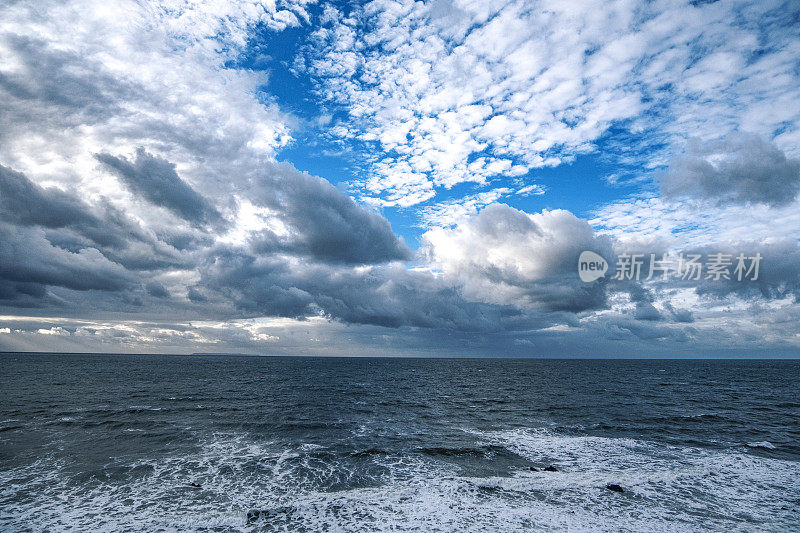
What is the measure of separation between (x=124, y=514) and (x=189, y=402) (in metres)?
37.9

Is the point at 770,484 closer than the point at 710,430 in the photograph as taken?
Yes

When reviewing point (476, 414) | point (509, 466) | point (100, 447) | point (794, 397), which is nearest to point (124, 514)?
point (100, 447)

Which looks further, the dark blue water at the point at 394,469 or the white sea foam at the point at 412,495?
the dark blue water at the point at 394,469

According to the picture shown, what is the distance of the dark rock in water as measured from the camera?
17.4 m

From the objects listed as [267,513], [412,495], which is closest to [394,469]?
[412,495]

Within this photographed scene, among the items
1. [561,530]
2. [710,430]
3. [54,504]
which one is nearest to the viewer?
[561,530]

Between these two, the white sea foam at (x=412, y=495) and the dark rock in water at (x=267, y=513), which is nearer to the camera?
the white sea foam at (x=412, y=495)

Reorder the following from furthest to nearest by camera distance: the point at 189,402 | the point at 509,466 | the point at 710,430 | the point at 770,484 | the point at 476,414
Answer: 1. the point at 189,402
2. the point at 476,414
3. the point at 710,430
4. the point at 509,466
5. the point at 770,484

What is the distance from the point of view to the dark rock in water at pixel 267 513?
17391 mm

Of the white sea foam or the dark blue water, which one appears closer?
the white sea foam

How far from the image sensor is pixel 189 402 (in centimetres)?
5138

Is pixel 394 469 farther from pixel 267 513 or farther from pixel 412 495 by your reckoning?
pixel 267 513

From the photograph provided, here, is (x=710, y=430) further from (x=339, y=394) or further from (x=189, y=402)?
(x=189, y=402)

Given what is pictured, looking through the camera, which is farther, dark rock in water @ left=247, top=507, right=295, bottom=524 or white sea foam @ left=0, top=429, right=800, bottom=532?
dark rock in water @ left=247, top=507, right=295, bottom=524
